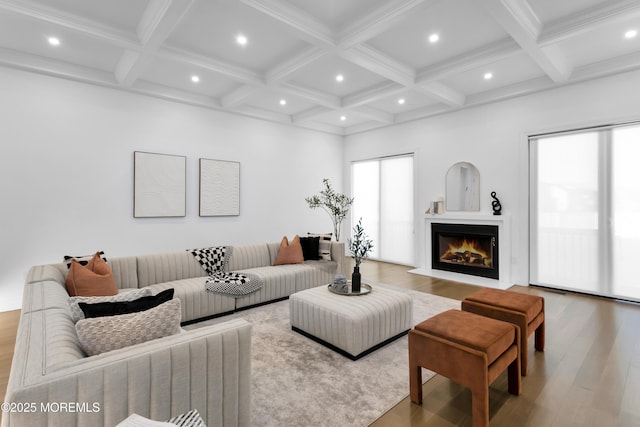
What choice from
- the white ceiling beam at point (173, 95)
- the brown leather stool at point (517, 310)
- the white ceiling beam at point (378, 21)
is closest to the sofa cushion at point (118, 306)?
the brown leather stool at point (517, 310)

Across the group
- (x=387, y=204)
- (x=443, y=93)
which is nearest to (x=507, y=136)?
(x=443, y=93)

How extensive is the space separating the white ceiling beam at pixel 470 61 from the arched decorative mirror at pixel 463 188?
187 centimetres

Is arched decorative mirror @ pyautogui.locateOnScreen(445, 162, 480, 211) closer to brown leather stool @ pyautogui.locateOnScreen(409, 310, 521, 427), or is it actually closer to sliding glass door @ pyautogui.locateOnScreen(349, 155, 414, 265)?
sliding glass door @ pyautogui.locateOnScreen(349, 155, 414, 265)

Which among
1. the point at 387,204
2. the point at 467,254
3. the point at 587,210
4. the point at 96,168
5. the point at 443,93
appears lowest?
the point at 467,254

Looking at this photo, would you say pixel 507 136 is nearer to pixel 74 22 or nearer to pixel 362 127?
pixel 362 127

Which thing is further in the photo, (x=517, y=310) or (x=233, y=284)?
(x=233, y=284)

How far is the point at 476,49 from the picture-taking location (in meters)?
3.78

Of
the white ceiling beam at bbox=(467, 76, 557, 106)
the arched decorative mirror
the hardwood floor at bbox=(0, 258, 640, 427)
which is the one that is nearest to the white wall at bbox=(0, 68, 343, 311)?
the hardwood floor at bbox=(0, 258, 640, 427)

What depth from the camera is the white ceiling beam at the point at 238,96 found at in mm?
4771

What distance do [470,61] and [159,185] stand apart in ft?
15.5

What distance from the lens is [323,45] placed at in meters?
3.41

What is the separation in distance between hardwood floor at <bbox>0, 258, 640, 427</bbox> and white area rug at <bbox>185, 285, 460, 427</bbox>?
0.59 ft

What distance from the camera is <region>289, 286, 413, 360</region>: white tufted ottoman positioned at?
2.66 m

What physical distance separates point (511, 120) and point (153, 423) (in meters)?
5.74
